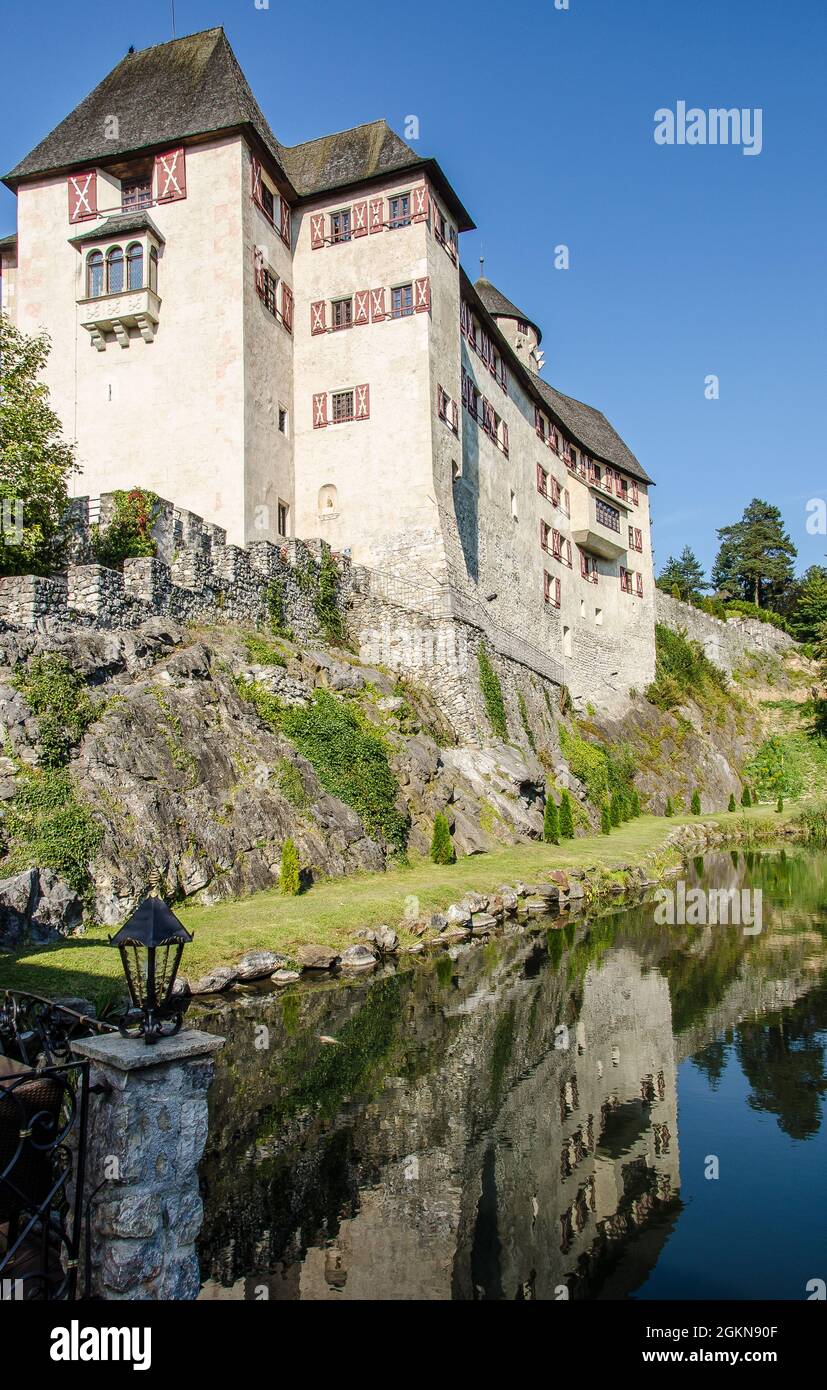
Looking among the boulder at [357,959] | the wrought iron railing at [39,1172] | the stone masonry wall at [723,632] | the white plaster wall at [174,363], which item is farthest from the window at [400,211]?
the stone masonry wall at [723,632]

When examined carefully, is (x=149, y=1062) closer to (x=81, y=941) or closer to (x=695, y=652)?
(x=81, y=941)

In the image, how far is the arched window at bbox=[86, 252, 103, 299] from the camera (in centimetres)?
3225

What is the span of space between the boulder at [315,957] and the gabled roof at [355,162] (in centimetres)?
2892

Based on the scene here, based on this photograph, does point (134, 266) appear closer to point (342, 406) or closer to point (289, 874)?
point (342, 406)

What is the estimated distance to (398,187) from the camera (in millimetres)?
33781

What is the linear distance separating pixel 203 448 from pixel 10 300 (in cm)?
1131

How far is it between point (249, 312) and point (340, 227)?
20.1 ft

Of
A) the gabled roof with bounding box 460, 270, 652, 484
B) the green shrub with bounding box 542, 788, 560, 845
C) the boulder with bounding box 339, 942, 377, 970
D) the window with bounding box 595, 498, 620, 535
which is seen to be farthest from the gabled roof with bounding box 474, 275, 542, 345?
the boulder with bounding box 339, 942, 377, 970

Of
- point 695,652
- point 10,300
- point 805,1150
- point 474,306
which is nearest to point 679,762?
point 695,652

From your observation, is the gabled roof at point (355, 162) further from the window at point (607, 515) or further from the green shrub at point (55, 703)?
the green shrub at point (55, 703)

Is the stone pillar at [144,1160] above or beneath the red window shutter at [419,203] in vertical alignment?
beneath

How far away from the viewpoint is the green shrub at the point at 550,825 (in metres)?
30.7

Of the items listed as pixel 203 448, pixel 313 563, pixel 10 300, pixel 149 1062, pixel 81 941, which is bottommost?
pixel 81 941

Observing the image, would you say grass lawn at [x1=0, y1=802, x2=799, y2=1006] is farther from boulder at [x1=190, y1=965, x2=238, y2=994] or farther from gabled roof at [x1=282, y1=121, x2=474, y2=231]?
gabled roof at [x1=282, y1=121, x2=474, y2=231]
